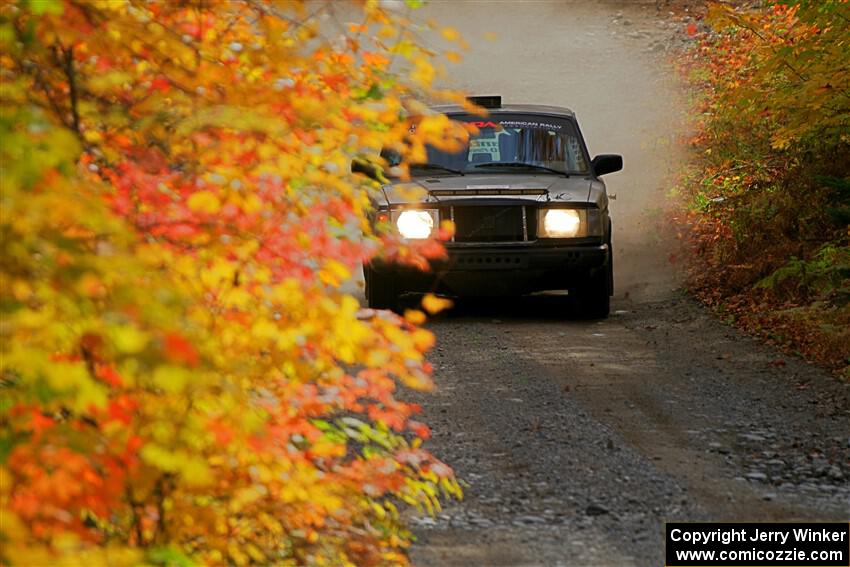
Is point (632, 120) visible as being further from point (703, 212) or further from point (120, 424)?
point (120, 424)

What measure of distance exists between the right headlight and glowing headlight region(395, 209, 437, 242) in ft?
3.06

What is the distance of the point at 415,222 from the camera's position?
10414mm

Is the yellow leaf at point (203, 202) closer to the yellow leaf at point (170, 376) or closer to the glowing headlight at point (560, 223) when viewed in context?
the yellow leaf at point (170, 376)

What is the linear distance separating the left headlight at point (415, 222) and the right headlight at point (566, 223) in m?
0.92

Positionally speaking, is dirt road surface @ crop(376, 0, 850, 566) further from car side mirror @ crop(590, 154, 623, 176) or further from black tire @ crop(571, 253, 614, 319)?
car side mirror @ crop(590, 154, 623, 176)

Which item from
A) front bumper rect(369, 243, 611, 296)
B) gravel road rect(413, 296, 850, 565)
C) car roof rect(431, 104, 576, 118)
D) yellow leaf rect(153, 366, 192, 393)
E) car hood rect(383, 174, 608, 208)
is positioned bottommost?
gravel road rect(413, 296, 850, 565)

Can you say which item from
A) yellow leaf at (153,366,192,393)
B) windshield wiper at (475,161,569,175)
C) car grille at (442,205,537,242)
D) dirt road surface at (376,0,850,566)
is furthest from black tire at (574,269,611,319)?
yellow leaf at (153,366,192,393)

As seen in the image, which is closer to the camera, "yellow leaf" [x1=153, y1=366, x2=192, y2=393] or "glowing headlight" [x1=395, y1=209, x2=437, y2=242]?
"yellow leaf" [x1=153, y1=366, x2=192, y2=393]

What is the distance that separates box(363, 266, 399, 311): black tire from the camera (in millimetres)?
10711

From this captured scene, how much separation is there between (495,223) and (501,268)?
1.26ft

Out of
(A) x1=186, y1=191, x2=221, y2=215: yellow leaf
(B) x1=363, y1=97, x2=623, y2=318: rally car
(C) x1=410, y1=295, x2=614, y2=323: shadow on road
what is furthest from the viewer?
(C) x1=410, y1=295, x2=614, y2=323: shadow on road

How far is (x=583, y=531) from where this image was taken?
5410 mm

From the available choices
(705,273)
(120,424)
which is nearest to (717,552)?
(120,424)

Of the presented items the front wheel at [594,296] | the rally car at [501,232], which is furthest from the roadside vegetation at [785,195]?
the rally car at [501,232]
